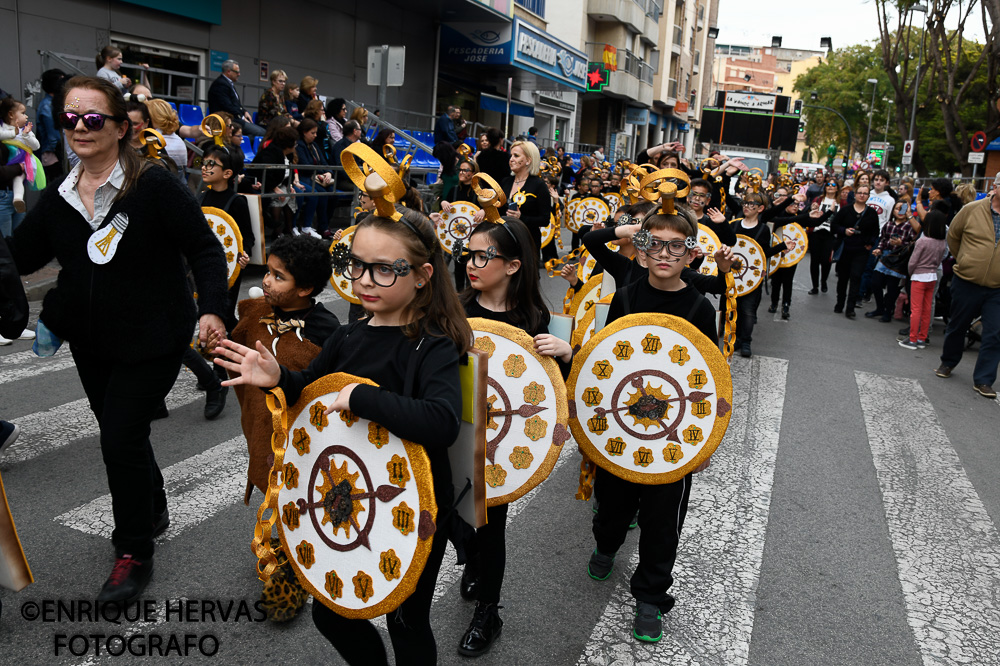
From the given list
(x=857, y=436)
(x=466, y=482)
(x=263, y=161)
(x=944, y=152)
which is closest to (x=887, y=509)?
(x=857, y=436)

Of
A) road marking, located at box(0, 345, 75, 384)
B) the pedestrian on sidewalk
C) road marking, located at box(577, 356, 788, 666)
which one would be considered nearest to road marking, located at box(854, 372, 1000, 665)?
road marking, located at box(577, 356, 788, 666)

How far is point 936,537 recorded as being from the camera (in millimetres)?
4691

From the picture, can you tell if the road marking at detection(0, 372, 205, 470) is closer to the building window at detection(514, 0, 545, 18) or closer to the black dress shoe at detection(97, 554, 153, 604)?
the black dress shoe at detection(97, 554, 153, 604)

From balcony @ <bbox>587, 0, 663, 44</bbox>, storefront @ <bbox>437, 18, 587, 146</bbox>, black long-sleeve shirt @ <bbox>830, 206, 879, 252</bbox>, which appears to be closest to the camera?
black long-sleeve shirt @ <bbox>830, 206, 879, 252</bbox>

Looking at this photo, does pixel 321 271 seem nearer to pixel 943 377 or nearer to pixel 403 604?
pixel 403 604

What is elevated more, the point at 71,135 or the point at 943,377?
the point at 71,135

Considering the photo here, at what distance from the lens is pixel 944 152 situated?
147 feet

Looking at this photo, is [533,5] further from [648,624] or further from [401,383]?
[401,383]

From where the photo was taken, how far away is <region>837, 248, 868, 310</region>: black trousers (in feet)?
38.2

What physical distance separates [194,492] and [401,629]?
8.37 feet

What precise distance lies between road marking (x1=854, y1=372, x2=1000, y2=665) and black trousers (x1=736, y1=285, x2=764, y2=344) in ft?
5.74

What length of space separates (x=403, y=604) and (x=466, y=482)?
42 cm

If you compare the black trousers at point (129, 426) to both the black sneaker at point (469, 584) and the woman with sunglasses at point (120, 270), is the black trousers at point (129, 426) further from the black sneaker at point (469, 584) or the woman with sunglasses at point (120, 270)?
the black sneaker at point (469, 584)

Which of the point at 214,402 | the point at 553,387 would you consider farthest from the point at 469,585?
the point at 214,402
